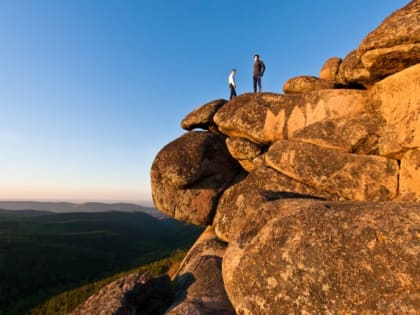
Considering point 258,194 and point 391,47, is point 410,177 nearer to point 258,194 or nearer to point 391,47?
point 391,47

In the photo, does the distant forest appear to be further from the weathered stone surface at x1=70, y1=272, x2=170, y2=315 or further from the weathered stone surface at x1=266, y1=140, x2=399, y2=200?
the weathered stone surface at x1=266, y1=140, x2=399, y2=200

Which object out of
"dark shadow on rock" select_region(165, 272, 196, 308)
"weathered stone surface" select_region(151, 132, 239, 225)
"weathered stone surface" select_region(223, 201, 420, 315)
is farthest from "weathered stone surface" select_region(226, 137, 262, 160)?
"weathered stone surface" select_region(223, 201, 420, 315)

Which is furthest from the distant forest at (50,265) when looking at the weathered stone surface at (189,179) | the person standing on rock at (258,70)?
the person standing on rock at (258,70)

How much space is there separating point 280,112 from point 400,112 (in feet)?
27.0

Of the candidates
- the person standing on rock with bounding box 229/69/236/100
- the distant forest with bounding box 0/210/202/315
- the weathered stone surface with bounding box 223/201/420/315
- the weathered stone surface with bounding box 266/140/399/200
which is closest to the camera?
the weathered stone surface with bounding box 223/201/420/315

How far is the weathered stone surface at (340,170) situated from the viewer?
15.1 meters

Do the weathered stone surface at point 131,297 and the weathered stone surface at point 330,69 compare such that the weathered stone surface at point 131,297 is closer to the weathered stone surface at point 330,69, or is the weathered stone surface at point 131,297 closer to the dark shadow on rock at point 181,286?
the dark shadow on rock at point 181,286

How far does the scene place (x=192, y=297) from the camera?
41.5 ft

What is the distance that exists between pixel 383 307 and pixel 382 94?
43.1 ft

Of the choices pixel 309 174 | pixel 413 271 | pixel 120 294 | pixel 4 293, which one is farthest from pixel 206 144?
pixel 4 293

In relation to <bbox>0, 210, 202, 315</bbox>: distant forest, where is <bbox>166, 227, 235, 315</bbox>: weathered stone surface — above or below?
above

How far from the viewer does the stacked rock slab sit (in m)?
8.89

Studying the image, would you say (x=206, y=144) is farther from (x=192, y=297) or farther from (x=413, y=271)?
(x=413, y=271)

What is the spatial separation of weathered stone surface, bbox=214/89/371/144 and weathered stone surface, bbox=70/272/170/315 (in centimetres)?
1341
